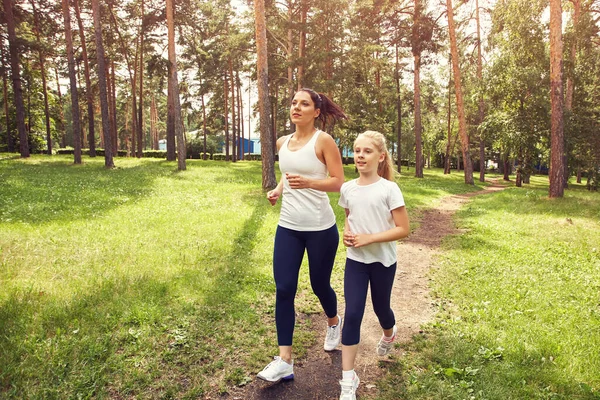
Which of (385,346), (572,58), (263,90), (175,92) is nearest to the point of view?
(385,346)

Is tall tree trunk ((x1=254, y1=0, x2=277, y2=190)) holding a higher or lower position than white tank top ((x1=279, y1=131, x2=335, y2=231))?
higher

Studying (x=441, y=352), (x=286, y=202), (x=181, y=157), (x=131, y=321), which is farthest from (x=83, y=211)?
(x=181, y=157)

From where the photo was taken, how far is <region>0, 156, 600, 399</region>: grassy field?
11.8 feet

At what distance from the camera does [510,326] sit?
4.71m

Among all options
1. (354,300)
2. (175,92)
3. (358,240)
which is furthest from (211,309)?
(175,92)

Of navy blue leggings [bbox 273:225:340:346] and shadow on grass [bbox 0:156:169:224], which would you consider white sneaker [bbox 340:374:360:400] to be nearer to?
navy blue leggings [bbox 273:225:340:346]

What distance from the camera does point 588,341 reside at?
4.26m

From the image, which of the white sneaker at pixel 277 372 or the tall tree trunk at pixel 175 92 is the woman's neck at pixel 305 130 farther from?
the tall tree trunk at pixel 175 92

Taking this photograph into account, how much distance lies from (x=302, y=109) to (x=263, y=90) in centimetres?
1249

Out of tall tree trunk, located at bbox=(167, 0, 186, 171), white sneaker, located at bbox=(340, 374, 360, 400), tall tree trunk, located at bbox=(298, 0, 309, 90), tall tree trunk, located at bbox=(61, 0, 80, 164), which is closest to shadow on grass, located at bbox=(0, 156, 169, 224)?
tall tree trunk, located at bbox=(167, 0, 186, 171)

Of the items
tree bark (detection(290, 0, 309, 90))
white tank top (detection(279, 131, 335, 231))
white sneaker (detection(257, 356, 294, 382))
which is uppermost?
tree bark (detection(290, 0, 309, 90))

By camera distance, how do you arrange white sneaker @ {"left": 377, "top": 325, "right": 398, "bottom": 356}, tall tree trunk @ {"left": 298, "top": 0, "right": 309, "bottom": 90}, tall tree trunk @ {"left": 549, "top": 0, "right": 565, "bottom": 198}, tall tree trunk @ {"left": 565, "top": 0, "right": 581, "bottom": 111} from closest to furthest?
white sneaker @ {"left": 377, "top": 325, "right": 398, "bottom": 356}
tall tree trunk @ {"left": 549, "top": 0, "right": 565, "bottom": 198}
tall tree trunk @ {"left": 565, "top": 0, "right": 581, "bottom": 111}
tall tree trunk @ {"left": 298, "top": 0, "right": 309, "bottom": 90}

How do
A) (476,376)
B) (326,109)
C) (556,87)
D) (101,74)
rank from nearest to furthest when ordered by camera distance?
(476,376)
(326,109)
(556,87)
(101,74)

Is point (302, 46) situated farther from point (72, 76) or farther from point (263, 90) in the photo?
point (72, 76)
